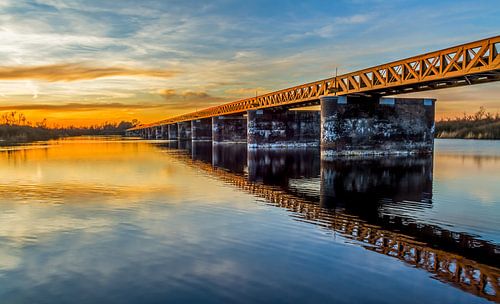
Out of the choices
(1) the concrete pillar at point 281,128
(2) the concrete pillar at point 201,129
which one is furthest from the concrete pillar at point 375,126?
(2) the concrete pillar at point 201,129

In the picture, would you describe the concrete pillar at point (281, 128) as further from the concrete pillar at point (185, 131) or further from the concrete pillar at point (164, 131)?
the concrete pillar at point (164, 131)

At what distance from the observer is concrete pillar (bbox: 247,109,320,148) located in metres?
52.3

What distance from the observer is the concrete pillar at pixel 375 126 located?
33.4m

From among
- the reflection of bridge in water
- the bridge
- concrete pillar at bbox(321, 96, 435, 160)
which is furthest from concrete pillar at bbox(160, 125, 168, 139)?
the reflection of bridge in water

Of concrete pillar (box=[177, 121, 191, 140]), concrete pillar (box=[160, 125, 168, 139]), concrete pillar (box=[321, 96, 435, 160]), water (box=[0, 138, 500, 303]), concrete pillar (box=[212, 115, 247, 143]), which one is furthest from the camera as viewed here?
concrete pillar (box=[160, 125, 168, 139])

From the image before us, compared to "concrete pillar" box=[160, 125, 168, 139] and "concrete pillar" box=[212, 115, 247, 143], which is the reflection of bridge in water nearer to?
"concrete pillar" box=[212, 115, 247, 143]

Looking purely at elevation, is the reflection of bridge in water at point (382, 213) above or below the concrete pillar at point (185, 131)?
below

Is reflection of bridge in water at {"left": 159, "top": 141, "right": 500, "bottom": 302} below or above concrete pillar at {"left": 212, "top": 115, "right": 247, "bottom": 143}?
below

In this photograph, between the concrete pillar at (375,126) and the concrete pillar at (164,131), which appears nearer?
the concrete pillar at (375,126)

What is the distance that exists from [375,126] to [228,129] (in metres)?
40.8

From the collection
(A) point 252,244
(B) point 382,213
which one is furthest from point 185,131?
(A) point 252,244

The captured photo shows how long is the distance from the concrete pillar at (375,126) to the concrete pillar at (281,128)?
18.7m

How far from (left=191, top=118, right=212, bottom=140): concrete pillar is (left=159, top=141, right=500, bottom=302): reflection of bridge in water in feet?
225

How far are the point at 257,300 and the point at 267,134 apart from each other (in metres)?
47.1
